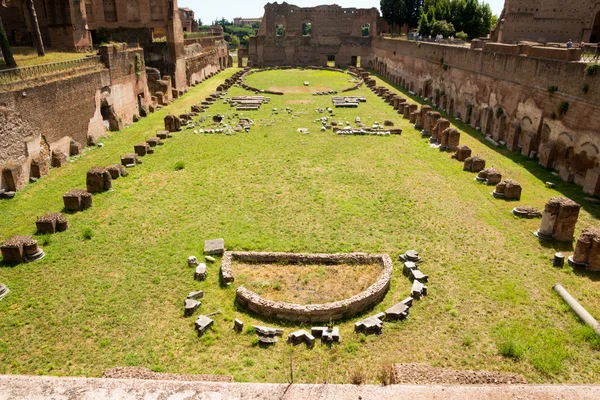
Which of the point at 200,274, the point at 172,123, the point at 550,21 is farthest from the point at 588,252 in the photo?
the point at 550,21

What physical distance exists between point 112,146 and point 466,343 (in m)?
15.4

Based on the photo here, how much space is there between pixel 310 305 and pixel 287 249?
232cm

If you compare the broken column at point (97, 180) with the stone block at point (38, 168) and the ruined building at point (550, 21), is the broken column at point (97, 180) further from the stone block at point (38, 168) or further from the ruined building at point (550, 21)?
the ruined building at point (550, 21)

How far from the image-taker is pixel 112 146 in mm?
17797

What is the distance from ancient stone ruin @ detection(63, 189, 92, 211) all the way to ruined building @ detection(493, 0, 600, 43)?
26639 mm

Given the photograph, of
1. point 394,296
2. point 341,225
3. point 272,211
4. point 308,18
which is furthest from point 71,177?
point 308,18

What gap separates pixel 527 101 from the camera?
16.9 metres

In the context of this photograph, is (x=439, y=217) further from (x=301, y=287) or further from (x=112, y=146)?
(x=112, y=146)

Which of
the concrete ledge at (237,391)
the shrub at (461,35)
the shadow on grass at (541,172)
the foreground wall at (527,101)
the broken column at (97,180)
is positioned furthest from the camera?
the shrub at (461,35)

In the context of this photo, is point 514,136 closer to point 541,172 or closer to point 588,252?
point 541,172

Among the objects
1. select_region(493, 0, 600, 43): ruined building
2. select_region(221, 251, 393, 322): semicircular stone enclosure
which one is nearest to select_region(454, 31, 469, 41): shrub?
select_region(493, 0, 600, 43): ruined building

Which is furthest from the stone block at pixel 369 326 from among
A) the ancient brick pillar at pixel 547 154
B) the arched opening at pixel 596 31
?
the arched opening at pixel 596 31

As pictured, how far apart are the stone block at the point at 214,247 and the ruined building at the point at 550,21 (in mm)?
25883

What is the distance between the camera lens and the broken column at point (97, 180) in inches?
506
